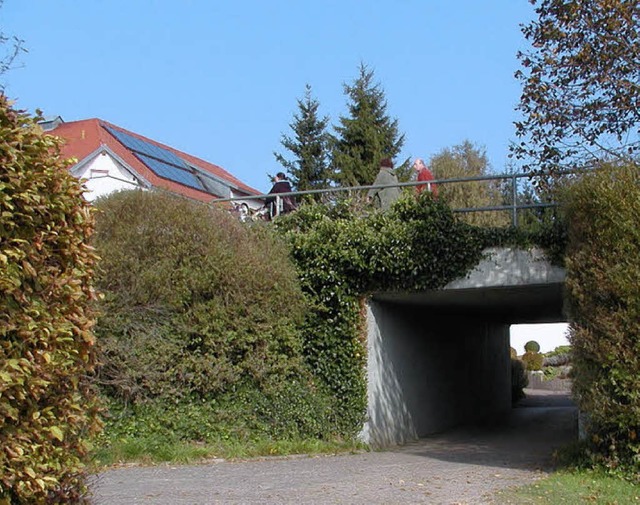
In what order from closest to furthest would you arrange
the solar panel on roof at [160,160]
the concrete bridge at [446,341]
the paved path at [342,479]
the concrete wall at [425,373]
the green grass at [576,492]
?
the paved path at [342,479], the green grass at [576,492], the concrete bridge at [446,341], the concrete wall at [425,373], the solar panel on roof at [160,160]

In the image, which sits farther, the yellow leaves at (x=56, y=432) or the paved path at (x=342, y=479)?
the paved path at (x=342, y=479)

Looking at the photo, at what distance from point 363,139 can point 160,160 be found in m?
9.29

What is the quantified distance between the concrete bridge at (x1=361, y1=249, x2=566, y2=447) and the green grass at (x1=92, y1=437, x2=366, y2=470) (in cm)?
172

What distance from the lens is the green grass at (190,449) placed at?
35.3 ft

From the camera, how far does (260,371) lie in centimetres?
1256

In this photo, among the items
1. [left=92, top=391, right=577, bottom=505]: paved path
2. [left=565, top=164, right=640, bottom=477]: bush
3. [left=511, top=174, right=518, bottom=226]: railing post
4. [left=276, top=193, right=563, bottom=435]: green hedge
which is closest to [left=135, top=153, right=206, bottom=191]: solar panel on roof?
[left=276, top=193, right=563, bottom=435]: green hedge

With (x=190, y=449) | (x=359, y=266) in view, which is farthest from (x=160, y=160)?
(x=190, y=449)

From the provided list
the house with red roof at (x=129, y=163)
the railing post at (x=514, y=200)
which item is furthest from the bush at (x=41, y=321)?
the house with red roof at (x=129, y=163)

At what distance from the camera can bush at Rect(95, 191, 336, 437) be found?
11617 mm

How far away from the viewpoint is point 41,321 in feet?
14.5

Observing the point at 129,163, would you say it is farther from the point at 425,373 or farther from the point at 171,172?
the point at 425,373

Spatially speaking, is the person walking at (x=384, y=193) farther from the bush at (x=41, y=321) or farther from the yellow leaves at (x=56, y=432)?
the yellow leaves at (x=56, y=432)

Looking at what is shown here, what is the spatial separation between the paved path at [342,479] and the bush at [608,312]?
1.22 metres

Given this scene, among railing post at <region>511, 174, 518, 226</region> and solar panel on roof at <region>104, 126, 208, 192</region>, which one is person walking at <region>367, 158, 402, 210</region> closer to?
railing post at <region>511, 174, 518, 226</region>
